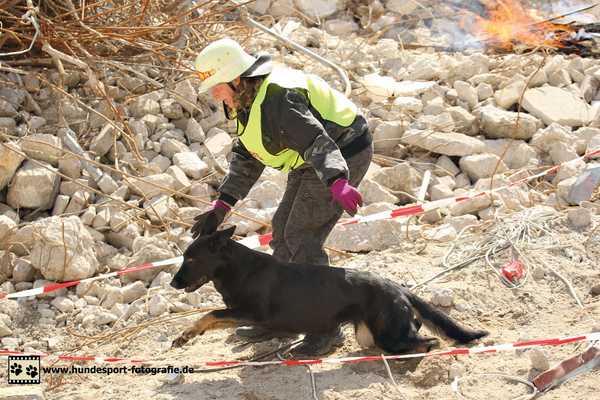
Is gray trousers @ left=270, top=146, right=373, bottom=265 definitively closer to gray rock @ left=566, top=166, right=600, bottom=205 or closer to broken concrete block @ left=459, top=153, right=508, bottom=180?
gray rock @ left=566, top=166, right=600, bottom=205

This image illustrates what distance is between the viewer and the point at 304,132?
4.71 meters

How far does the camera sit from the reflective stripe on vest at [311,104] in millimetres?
4918

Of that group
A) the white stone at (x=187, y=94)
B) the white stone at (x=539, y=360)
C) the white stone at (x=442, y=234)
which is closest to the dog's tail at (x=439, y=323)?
the white stone at (x=539, y=360)

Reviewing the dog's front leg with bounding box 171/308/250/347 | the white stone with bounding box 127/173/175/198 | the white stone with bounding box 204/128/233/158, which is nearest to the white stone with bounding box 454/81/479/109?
the white stone with bounding box 204/128/233/158

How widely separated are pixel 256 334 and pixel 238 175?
97cm

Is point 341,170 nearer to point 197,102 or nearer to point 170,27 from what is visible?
point 170,27

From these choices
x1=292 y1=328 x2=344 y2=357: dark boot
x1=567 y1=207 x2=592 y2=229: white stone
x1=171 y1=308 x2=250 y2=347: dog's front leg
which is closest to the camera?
x1=171 y1=308 x2=250 y2=347: dog's front leg

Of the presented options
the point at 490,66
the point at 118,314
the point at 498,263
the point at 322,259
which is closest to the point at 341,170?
the point at 322,259

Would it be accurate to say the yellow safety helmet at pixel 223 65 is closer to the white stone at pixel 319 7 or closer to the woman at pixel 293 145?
the woman at pixel 293 145

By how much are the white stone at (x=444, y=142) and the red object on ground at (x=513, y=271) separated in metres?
2.42

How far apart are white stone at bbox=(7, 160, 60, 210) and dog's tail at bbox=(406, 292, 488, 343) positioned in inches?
131

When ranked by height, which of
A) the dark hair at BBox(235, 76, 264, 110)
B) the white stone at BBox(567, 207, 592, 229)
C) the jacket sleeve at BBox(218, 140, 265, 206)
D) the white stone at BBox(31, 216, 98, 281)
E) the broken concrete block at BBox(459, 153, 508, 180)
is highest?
the dark hair at BBox(235, 76, 264, 110)

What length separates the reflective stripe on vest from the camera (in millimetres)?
4918

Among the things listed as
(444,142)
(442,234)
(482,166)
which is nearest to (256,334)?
(442,234)
